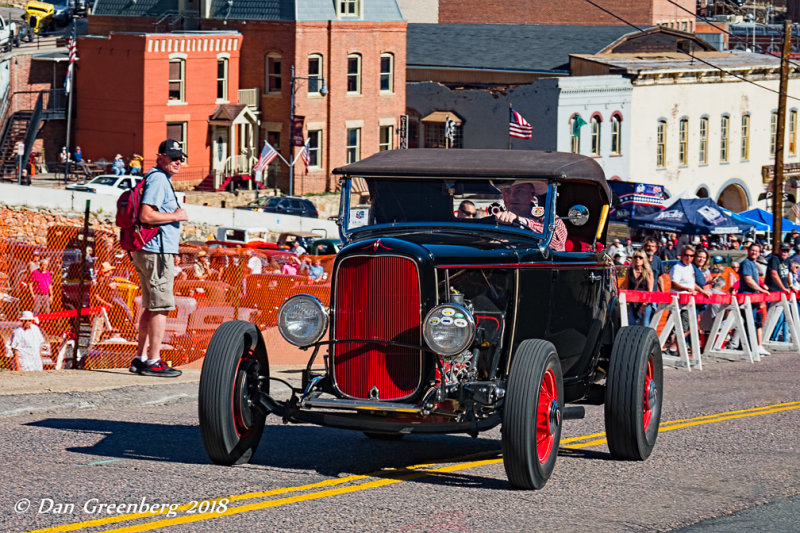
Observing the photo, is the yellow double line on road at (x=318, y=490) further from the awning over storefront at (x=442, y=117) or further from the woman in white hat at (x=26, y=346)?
the awning over storefront at (x=442, y=117)

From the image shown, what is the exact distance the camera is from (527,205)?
9.71m

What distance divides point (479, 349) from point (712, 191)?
Answer: 2177 inches

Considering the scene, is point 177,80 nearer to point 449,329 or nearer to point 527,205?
point 527,205

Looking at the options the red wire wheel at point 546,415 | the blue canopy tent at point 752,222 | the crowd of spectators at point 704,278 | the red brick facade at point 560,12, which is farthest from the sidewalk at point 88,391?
the red brick facade at point 560,12

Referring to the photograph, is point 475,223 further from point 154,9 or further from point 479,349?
point 154,9

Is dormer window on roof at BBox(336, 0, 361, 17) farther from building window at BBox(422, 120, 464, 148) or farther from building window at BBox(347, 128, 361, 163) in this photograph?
building window at BBox(422, 120, 464, 148)

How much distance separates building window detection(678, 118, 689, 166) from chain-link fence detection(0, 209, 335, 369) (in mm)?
47938

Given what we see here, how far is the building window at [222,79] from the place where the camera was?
56.9 meters

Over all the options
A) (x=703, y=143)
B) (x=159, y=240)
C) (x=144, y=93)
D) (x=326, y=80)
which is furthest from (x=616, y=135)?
(x=159, y=240)

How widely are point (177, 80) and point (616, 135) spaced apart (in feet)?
58.2

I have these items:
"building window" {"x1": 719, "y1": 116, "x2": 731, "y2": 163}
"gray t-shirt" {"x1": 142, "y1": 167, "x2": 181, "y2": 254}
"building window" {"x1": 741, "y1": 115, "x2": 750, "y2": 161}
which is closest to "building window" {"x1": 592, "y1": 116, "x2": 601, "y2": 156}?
"building window" {"x1": 719, "y1": 116, "x2": 731, "y2": 163}

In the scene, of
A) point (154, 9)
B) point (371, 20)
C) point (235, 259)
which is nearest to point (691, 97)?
point (371, 20)

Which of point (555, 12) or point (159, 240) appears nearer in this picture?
point (159, 240)

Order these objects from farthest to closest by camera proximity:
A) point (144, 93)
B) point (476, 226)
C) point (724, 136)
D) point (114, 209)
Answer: point (724, 136)
point (144, 93)
point (114, 209)
point (476, 226)
